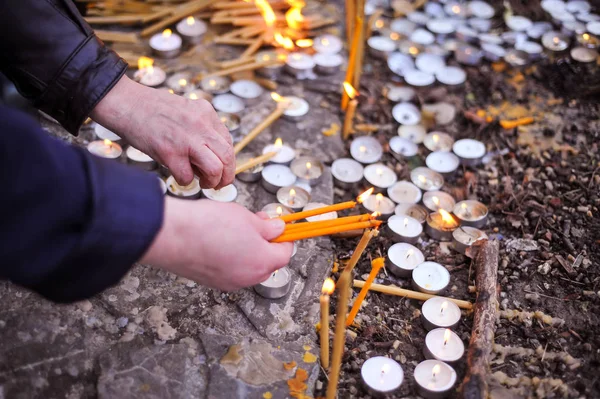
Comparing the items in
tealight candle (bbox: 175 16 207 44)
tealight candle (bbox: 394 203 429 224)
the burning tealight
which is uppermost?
tealight candle (bbox: 175 16 207 44)

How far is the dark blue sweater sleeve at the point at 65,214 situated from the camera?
1.52 metres

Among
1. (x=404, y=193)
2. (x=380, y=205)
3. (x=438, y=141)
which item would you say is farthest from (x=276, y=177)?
(x=438, y=141)

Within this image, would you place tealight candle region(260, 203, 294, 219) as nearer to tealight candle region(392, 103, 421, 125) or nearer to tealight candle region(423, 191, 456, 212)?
tealight candle region(423, 191, 456, 212)

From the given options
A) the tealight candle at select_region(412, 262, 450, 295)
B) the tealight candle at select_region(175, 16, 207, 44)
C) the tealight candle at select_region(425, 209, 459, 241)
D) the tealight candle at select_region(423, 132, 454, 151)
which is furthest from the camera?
the tealight candle at select_region(175, 16, 207, 44)

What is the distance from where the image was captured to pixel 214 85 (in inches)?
143

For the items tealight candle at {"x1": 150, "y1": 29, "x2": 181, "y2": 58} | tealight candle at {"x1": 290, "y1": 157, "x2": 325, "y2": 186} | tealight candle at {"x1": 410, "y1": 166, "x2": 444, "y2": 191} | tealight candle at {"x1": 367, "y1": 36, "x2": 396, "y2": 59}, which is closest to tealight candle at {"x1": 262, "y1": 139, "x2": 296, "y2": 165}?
tealight candle at {"x1": 290, "y1": 157, "x2": 325, "y2": 186}

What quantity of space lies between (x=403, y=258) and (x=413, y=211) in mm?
364

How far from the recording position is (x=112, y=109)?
2.49 meters

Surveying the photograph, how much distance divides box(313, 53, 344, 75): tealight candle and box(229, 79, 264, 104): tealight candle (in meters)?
0.44

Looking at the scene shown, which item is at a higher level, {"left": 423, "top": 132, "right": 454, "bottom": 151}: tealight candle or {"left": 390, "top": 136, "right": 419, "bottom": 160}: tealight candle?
{"left": 390, "top": 136, "right": 419, "bottom": 160}: tealight candle

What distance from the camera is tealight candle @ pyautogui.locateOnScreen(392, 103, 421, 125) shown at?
363cm

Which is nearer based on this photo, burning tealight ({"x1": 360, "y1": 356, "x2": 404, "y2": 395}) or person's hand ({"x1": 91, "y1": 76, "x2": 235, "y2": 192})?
burning tealight ({"x1": 360, "y1": 356, "x2": 404, "y2": 395})

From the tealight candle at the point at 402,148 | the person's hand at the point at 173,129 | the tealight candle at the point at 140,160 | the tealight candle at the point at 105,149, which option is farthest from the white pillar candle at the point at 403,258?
the tealight candle at the point at 105,149

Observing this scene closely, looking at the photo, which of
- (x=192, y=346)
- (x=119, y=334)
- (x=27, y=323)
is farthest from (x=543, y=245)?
(x=27, y=323)
